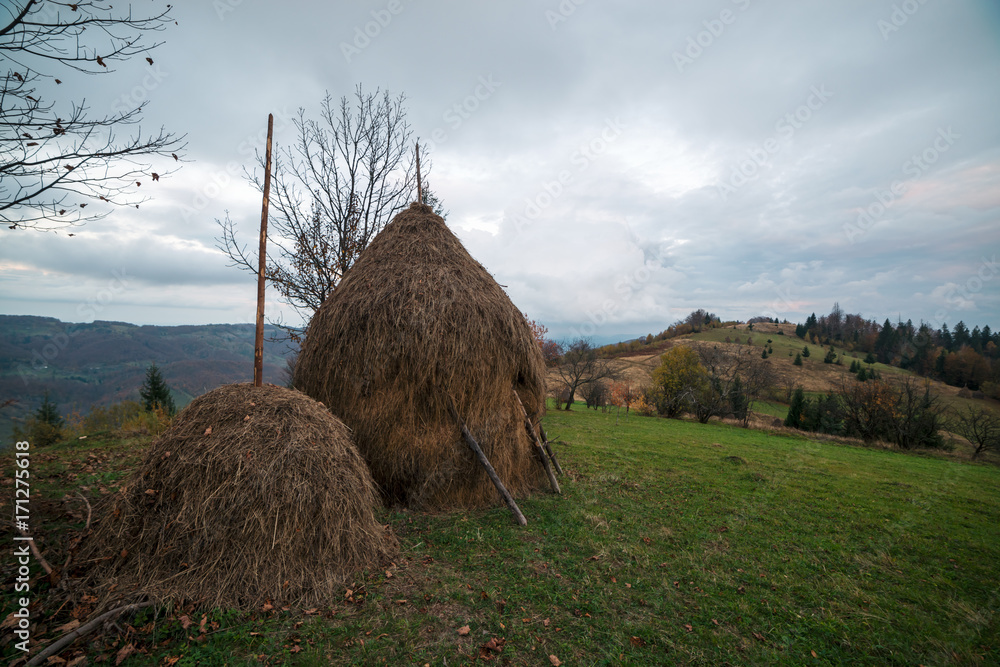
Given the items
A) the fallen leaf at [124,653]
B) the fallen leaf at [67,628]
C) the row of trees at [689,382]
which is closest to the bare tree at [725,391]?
the row of trees at [689,382]

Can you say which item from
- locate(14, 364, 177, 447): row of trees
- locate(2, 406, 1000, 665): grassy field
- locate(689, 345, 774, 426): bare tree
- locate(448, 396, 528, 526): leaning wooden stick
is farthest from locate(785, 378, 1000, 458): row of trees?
locate(14, 364, 177, 447): row of trees

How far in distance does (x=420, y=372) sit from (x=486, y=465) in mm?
2077

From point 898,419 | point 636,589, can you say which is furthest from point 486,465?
point 898,419

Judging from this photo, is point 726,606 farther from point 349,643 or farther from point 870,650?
point 349,643

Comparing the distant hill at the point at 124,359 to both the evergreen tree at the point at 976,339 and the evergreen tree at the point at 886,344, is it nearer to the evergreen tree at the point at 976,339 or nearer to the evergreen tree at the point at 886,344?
the evergreen tree at the point at 886,344

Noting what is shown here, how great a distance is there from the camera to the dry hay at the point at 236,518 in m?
4.23

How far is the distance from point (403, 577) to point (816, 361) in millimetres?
72101

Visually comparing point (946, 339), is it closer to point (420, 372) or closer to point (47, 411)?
point (420, 372)

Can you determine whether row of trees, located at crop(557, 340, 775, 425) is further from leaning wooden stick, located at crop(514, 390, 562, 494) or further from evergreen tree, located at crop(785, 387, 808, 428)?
leaning wooden stick, located at crop(514, 390, 562, 494)

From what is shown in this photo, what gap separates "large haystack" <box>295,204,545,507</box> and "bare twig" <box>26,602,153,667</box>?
3.47 m

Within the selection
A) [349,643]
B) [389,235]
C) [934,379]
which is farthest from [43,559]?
[934,379]

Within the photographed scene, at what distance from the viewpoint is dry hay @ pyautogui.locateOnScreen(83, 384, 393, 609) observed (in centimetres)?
423

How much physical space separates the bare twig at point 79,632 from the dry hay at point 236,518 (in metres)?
0.19

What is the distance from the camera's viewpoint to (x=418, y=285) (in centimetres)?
752
